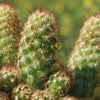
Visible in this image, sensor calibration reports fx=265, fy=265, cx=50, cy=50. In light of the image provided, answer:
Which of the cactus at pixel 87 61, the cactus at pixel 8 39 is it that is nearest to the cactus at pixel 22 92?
the cactus at pixel 8 39

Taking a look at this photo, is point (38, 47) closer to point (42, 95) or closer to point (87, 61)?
point (42, 95)

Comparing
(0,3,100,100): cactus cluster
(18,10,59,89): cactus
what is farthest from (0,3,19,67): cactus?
(18,10,59,89): cactus

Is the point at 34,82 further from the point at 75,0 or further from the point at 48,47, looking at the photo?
the point at 75,0

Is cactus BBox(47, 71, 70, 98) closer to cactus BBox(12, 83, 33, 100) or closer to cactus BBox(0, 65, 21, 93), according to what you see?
cactus BBox(12, 83, 33, 100)

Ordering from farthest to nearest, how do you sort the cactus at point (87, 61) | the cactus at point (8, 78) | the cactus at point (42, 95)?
the cactus at point (87, 61), the cactus at point (8, 78), the cactus at point (42, 95)

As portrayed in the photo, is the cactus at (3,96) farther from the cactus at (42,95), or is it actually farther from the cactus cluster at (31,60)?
the cactus at (42,95)

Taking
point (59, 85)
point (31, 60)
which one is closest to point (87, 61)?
point (59, 85)

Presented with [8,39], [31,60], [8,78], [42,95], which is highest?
[8,39]
